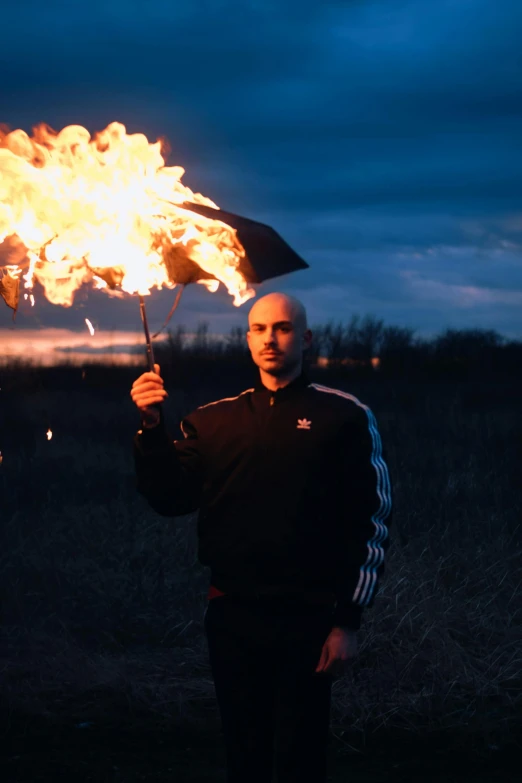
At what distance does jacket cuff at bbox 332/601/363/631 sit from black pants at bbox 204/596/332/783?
65 millimetres

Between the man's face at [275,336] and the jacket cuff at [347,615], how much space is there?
0.84 metres

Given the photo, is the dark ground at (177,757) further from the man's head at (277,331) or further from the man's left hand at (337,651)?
the man's head at (277,331)

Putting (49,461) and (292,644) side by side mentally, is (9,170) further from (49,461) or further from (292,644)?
(49,461)

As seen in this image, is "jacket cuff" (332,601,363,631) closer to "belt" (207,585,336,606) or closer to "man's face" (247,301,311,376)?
"belt" (207,585,336,606)

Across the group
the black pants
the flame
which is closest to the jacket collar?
the flame

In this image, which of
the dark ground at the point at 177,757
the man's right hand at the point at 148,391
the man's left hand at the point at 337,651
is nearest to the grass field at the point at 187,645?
the dark ground at the point at 177,757

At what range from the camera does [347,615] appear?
10.5 ft

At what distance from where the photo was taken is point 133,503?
10422mm

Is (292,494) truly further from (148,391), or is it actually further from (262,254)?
(262,254)

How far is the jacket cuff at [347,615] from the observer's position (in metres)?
3.19

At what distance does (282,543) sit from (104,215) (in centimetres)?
133

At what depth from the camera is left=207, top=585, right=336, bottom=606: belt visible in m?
3.20

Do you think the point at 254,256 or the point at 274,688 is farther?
the point at 254,256

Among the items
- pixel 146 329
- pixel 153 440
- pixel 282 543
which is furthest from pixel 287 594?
pixel 146 329
